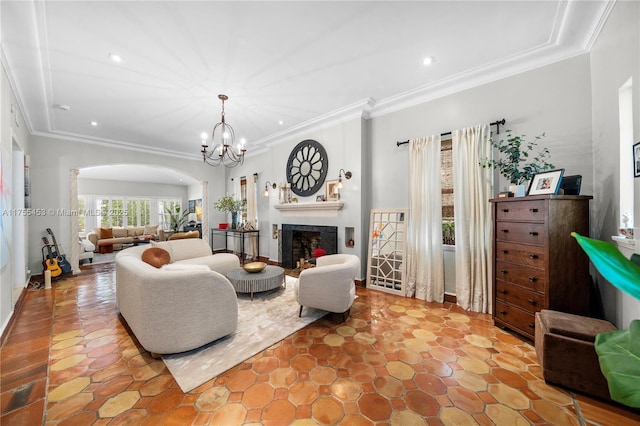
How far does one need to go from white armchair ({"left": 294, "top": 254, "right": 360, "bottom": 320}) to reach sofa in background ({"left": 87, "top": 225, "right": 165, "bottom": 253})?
824cm

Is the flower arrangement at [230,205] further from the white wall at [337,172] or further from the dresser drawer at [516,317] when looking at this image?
the dresser drawer at [516,317]

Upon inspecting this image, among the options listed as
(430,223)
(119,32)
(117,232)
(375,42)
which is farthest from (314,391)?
(117,232)

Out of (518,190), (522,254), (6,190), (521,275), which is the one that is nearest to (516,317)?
(521,275)

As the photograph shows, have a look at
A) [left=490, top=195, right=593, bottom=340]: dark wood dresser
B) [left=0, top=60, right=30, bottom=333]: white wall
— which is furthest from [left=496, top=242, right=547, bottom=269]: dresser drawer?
[left=0, top=60, right=30, bottom=333]: white wall

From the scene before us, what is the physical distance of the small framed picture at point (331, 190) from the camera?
4328 mm

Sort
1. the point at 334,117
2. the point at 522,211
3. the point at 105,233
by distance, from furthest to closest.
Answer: the point at 105,233 → the point at 334,117 → the point at 522,211

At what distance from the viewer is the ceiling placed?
6.77 ft

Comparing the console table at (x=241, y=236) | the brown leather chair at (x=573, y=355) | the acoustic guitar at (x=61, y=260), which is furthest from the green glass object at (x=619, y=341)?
the acoustic guitar at (x=61, y=260)

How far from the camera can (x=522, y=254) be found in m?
2.36

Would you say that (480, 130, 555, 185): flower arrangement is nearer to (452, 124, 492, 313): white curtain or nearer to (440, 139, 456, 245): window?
(452, 124, 492, 313): white curtain

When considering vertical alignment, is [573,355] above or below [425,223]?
below

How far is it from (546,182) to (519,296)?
1.16 meters

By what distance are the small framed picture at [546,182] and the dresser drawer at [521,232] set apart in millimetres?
329

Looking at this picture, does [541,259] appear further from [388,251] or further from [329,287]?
[329,287]
